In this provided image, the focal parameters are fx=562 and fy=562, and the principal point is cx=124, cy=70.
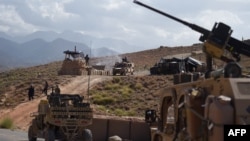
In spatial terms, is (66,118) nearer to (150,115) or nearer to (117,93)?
(150,115)

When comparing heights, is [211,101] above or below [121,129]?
above

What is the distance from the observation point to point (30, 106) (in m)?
46.8

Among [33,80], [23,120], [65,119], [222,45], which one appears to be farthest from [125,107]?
[222,45]

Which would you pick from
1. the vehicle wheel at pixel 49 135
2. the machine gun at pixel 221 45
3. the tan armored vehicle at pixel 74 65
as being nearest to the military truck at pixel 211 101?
the machine gun at pixel 221 45

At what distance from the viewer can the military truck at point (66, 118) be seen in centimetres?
2369

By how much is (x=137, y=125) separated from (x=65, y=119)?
4.27 metres

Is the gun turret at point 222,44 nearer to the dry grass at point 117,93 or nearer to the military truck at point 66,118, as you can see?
the military truck at point 66,118

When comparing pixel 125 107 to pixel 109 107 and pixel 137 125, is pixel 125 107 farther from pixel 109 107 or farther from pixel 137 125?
pixel 137 125

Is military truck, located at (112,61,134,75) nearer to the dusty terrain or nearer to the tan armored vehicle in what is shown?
the tan armored vehicle

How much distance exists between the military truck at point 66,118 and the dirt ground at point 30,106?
16294 millimetres

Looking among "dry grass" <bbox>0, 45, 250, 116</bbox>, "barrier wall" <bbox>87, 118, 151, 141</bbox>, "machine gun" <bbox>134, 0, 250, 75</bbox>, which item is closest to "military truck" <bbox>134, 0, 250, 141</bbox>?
"machine gun" <bbox>134, 0, 250, 75</bbox>

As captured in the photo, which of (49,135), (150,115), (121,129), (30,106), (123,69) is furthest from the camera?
(123,69)

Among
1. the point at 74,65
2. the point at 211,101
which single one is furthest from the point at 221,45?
the point at 74,65

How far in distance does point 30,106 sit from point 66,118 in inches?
929
